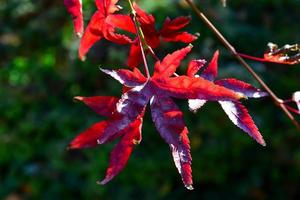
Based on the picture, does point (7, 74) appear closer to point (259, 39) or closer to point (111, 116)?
point (259, 39)

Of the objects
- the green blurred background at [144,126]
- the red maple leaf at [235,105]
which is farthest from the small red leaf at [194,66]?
the green blurred background at [144,126]

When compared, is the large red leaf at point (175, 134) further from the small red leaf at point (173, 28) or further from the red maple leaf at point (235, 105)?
the small red leaf at point (173, 28)

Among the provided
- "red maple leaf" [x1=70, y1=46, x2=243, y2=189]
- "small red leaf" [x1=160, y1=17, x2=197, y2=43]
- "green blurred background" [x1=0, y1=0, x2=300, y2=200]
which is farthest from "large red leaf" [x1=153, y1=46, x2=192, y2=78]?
"green blurred background" [x1=0, y1=0, x2=300, y2=200]

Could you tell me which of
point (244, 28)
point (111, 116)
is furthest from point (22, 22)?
point (111, 116)

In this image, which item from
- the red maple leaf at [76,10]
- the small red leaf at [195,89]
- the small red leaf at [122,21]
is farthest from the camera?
the small red leaf at [122,21]

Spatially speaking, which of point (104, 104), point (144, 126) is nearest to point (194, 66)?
point (104, 104)

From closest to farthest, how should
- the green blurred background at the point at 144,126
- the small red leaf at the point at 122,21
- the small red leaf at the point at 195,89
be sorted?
1. the small red leaf at the point at 195,89
2. the small red leaf at the point at 122,21
3. the green blurred background at the point at 144,126
